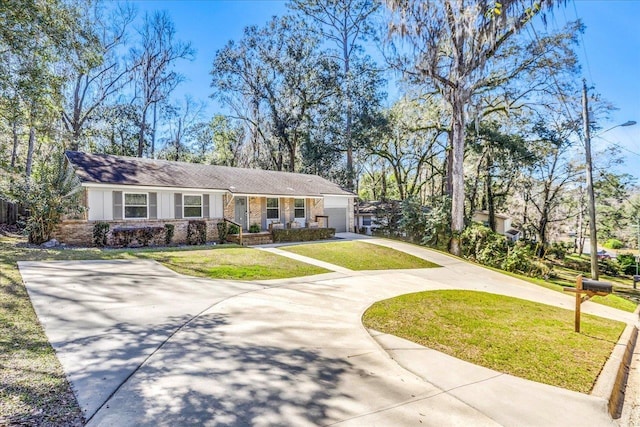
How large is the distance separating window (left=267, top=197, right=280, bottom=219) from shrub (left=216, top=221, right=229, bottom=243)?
3.24m

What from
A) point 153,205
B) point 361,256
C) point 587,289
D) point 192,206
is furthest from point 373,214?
point 587,289

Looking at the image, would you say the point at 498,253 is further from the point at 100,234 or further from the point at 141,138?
the point at 141,138

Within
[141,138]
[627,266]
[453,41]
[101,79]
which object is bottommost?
[627,266]

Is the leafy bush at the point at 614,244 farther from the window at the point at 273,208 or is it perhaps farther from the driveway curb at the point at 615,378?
the driveway curb at the point at 615,378

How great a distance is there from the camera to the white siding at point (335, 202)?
2312 centimetres

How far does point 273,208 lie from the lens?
20.6 meters

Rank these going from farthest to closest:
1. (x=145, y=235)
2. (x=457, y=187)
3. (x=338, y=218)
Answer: (x=338, y=218) < (x=457, y=187) < (x=145, y=235)

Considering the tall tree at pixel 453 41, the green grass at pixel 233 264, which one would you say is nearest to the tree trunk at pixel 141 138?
the green grass at pixel 233 264

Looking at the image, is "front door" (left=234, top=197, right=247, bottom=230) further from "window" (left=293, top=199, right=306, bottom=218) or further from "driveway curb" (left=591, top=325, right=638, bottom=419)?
"driveway curb" (left=591, top=325, right=638, bottom=419)

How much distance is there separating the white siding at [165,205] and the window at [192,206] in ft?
2.02

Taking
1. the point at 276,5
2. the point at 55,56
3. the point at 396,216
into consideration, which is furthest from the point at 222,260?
the point at 276,5

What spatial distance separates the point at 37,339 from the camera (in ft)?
14.3

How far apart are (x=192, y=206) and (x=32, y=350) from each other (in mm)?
14013

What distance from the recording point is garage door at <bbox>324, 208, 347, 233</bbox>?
2331 cm
